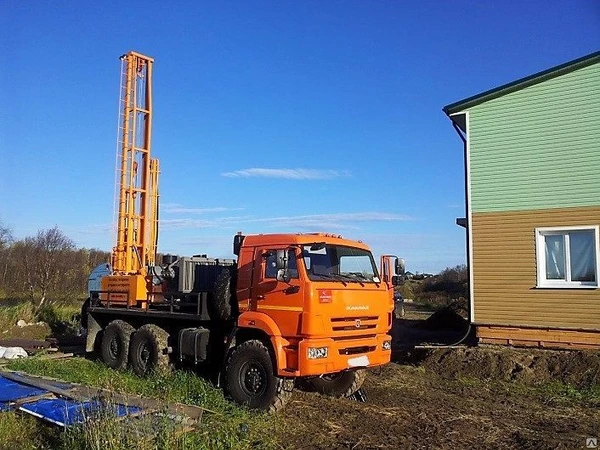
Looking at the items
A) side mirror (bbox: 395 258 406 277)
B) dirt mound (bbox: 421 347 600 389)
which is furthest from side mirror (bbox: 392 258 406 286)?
dirt mound (bbox: 421 347 600 389)

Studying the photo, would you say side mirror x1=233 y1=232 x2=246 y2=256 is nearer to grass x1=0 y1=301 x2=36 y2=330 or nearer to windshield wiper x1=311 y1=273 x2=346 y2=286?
windshield wiper x1=311 y1=273 x2=346 y2=286

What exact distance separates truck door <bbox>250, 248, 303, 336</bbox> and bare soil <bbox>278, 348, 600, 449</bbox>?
4.63 feet

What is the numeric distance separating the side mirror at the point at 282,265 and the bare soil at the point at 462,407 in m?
2.02

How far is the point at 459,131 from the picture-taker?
51.5 ft

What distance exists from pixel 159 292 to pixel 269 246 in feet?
13.3

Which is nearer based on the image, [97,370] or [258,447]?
[258,447]

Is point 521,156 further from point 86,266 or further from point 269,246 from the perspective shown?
point 86,266

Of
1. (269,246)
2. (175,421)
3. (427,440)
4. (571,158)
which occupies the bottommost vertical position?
(427,440)

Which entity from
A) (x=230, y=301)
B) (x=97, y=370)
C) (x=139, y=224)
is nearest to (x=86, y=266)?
(x=139, y=224)

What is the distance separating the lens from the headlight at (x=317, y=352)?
8.18 m

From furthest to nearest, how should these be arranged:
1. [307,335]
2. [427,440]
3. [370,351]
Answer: [370,351], [307,335], [427,440]

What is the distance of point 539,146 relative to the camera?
1355 centimetres

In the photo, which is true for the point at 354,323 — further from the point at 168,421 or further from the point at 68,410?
the point at 68,410

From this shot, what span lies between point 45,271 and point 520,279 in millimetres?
22903
